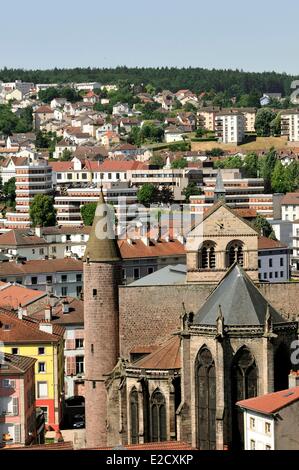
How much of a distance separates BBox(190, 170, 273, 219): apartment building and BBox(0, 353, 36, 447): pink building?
111200mm

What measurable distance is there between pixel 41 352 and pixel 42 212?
11595 cm

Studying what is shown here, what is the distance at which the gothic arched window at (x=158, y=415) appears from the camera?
54.2 meters

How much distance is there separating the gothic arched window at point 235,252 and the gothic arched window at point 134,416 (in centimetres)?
944

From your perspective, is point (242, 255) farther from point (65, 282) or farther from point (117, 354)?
point (65, 282)

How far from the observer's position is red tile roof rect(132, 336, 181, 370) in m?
54.5

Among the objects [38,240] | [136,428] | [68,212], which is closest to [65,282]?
[38,240]

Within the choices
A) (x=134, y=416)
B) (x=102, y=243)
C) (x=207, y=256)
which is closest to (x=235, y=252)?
(x=207, y=256)

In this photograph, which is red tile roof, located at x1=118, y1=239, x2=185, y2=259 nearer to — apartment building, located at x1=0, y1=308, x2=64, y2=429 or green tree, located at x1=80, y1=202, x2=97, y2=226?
apartment building, located at x1=0, y1=308, x2=64, y2=429

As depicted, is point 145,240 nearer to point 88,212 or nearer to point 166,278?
point 166,278

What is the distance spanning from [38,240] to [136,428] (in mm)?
81909

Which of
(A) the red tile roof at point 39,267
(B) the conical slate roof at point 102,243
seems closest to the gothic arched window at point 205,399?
(B) the conical slate roof at point 102,243

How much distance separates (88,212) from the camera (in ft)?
568

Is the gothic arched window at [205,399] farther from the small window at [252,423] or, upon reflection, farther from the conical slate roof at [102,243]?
the conical slate roof at [102,243]

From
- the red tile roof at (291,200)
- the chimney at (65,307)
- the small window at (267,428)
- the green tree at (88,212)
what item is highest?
the red tile roof at (291,200)
